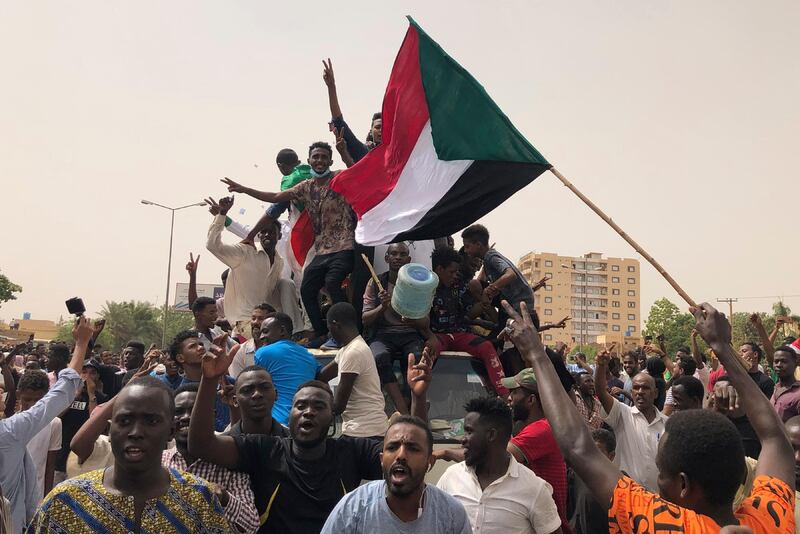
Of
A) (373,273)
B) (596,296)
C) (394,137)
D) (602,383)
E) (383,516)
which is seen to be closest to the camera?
(383,516)

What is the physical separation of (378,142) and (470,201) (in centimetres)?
188

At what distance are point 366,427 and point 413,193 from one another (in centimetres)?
279

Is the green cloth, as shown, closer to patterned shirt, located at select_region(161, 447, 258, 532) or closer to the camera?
the camera

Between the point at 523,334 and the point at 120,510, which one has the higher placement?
the point at 523,334

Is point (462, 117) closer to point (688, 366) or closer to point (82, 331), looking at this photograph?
point (82, 331)

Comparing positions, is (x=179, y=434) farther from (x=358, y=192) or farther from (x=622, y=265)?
(x=622, y=265)

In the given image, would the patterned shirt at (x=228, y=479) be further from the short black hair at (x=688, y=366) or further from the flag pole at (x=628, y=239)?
the short black hair at (x=688, y=366)

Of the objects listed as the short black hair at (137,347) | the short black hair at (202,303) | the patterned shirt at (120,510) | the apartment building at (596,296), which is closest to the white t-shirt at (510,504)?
the patterned shirt at (120,510)

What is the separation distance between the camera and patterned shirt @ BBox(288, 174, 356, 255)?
7.42m

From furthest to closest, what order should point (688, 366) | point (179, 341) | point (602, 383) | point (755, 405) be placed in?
point (688, 366), point (602, 383), point (179, 341), point (755, 405)

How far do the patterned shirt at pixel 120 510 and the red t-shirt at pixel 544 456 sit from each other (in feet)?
7.03

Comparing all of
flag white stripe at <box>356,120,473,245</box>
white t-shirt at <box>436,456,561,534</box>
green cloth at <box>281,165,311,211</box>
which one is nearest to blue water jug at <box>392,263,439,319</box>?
flag white stripe at <box>356,120,473,245</box>

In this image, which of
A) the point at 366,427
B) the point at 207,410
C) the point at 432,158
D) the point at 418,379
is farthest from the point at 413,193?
the point at 207,410

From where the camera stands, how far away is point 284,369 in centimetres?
512
